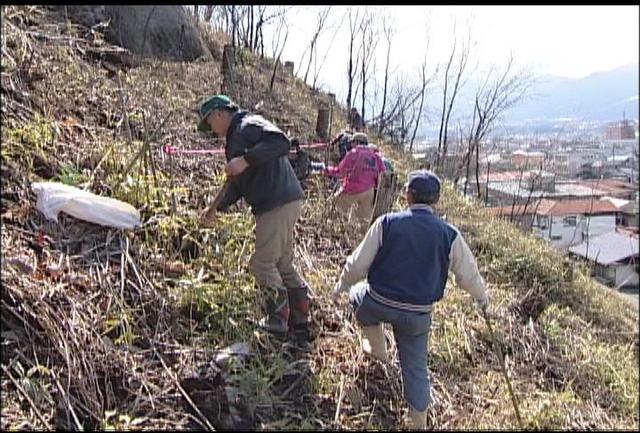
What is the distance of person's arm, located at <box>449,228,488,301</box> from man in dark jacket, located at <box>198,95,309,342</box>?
3.01 feet

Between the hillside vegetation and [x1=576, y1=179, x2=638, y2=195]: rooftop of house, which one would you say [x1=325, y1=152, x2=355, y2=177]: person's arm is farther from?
[x1=576, y1=179, x2=638, y2=195]: rooftop of house

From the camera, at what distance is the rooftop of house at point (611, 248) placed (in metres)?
3.67

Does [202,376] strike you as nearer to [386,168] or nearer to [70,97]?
[70,97]

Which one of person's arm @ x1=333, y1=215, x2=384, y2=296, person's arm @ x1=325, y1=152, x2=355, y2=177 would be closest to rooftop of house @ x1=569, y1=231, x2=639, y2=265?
person's arm @ x1=333, y1=215, x2=384, y2=296

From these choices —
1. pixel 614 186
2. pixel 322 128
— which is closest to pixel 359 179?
pixel 614 186

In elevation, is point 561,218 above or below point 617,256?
below

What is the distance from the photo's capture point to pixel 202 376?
10.6 feet

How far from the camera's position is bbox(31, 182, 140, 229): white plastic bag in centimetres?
376

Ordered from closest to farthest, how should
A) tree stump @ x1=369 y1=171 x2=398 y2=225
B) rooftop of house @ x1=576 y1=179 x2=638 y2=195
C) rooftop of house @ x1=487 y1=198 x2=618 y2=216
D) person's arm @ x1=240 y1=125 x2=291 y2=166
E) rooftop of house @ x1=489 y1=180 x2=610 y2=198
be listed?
person's arm @ x1=240 y1=125 x2=291 y2=166, rooftop of house @ x1=576 y1=179 x2=638 y2=195, tree stump @ x1=369 y1=171 x2=398 y2=225, rooftop of house @ x1=487 y1=198 x2=618 y2=216, rooftop of house @ x1=489 y1=180 x2=610 y2=198

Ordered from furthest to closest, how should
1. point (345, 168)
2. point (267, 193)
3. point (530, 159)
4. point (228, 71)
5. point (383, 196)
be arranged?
point (530, 159) < point (228, 71) < point (345, 168) < point (383, 196) < point (267, 193)

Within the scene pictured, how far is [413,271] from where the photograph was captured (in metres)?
3.18

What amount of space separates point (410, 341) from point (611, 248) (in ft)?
7.02

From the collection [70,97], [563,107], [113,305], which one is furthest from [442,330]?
[563,107]

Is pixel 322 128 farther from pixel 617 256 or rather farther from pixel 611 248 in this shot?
pixel 617 256
